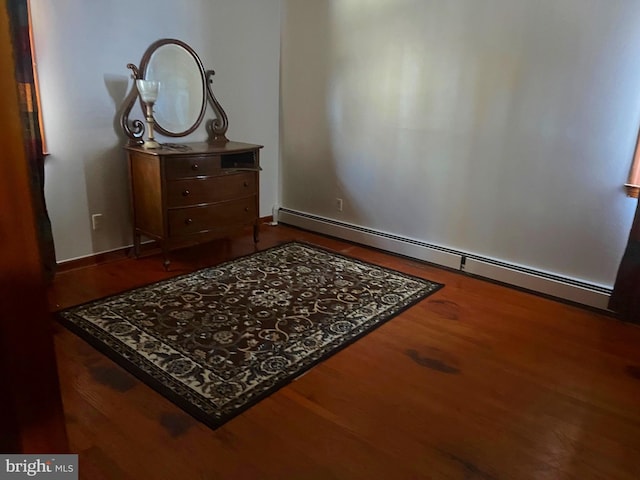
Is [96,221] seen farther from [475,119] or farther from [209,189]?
→ [475,119]

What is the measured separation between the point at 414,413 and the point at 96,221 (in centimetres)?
259

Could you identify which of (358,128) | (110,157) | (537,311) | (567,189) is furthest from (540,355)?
(110,157)

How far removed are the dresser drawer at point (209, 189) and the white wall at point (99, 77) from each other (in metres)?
0.51

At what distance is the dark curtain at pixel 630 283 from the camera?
2.72 meters

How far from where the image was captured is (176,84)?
3607 mm

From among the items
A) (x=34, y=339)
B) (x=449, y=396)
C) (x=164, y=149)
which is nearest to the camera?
(x=34, y=339)

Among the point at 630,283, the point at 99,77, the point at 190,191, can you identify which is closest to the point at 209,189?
the point at 190,191

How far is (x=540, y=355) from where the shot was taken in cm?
241

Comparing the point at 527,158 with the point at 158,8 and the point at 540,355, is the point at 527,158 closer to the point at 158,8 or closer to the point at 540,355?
the point at 540,355

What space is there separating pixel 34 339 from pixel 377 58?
11.7 feet

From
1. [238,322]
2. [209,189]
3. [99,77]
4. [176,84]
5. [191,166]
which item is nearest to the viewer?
[238,322]

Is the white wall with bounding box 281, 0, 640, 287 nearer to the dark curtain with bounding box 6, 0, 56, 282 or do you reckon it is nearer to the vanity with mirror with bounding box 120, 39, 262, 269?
the vanity with mirror with bounding box 120, 39, 262, 269

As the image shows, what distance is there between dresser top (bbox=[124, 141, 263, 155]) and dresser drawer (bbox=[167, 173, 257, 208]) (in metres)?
0.19

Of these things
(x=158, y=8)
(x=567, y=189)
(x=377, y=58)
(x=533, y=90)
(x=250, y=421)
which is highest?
(x=158, y=8)
